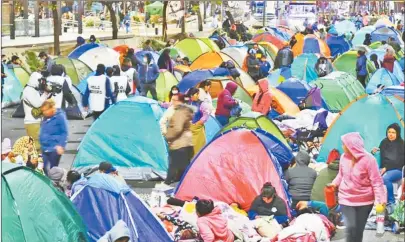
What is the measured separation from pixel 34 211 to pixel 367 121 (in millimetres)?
4427

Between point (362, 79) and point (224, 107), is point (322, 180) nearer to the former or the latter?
point (224, 107)

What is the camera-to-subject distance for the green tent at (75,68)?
15.3 metres

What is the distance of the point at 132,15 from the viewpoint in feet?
114

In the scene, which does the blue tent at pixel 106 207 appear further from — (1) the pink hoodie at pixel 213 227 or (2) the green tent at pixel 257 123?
(2) the green tent at pixel 257 123

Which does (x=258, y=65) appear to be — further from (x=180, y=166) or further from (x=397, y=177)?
(x=397, y=177)

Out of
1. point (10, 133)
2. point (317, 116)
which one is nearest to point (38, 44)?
point (10, 133)

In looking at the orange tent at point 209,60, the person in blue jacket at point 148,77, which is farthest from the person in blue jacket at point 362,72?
the person in blue jacket at point 148,77

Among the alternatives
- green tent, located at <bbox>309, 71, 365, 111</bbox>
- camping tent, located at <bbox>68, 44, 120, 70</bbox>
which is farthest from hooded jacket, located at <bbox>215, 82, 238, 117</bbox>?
camping tent, located at <bbox>68, 44, 120, 70</bbox>

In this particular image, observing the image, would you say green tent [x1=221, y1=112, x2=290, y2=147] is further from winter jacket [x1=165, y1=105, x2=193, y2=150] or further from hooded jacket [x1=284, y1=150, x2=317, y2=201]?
hooded jacket [x1=284, y1=150, x2=317, y2=201]

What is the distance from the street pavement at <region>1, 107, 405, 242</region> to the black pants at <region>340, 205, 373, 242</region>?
90 centimetres

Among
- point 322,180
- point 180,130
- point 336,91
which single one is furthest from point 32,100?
point 336,91

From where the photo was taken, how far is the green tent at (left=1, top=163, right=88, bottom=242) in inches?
231

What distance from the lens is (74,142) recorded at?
11.8 metres

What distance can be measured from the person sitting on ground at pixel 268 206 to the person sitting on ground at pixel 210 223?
1.98 ft
